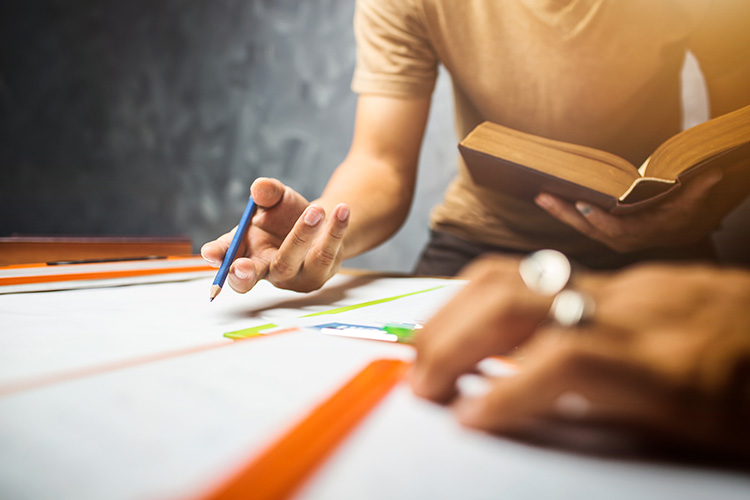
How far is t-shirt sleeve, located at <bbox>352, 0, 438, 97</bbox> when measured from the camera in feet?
2.89

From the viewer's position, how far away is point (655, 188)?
513 mm

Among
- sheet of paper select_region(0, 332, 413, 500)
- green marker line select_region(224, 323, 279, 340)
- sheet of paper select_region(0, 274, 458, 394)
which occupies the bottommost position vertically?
sheet of paper select_region(0, 274, 458, 394)

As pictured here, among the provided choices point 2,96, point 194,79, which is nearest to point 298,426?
point 194,79

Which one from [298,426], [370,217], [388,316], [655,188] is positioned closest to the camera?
[298,426]

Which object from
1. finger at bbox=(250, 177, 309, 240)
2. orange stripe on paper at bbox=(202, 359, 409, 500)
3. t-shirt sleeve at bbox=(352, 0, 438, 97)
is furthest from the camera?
t-shirt sleeve at bbox=(352, 0, 438, 97)

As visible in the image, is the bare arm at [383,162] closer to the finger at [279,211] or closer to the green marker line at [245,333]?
the finger at [279,211]

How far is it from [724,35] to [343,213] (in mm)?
773

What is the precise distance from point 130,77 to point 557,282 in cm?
209

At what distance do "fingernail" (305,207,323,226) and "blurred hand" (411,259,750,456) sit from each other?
0.81 feet

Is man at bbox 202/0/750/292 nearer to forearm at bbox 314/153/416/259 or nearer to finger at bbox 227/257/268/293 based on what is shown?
forearm at bbox 314/153/416/259

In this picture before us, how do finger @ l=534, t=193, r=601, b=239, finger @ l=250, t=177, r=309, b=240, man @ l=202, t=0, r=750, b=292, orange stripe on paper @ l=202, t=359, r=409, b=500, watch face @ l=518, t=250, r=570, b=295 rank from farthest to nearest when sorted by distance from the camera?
man @ l=202, t=0, r=750, b=292
finger @ l=534, t=193, r=601, b=239
finger @ l=250, t=177, r=309, b=240
watch face @ l=518, t=250, r=570, b=295
orange stripe on paper @ l=202, t=359, r=409, b=500

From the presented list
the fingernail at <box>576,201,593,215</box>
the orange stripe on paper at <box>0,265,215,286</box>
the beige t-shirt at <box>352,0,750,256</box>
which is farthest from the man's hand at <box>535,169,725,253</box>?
the orange stripe on paper at <box>0,265,215,286</box>

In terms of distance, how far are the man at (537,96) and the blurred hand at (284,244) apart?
0.36ft

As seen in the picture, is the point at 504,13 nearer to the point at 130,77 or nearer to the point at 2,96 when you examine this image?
the point at 130,77
